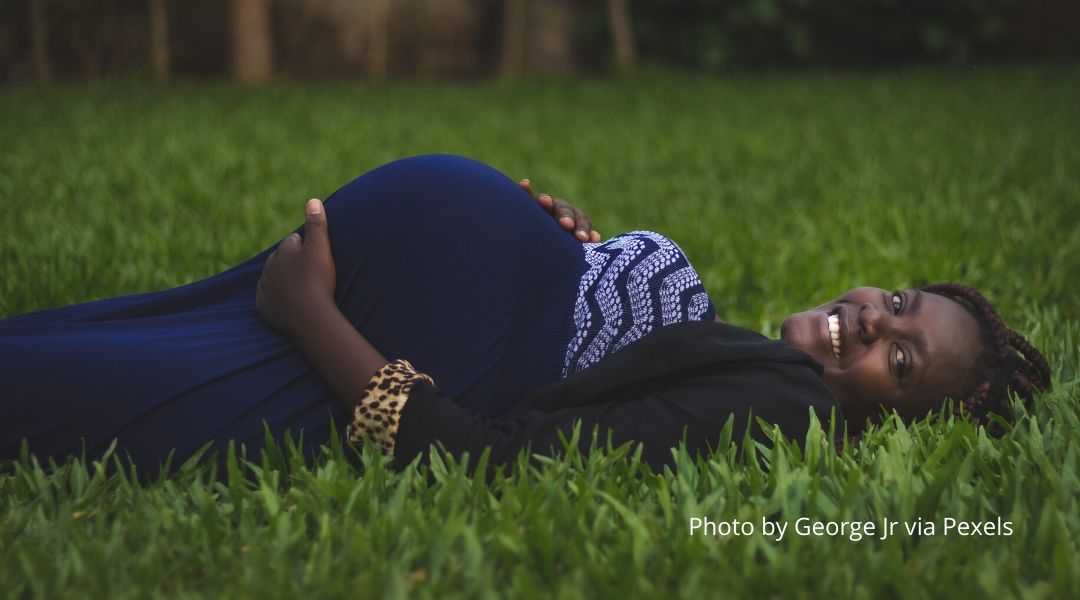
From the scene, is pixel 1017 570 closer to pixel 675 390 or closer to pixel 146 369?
pixel 675 390

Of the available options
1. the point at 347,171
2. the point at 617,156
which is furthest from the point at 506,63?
the point at 347,171

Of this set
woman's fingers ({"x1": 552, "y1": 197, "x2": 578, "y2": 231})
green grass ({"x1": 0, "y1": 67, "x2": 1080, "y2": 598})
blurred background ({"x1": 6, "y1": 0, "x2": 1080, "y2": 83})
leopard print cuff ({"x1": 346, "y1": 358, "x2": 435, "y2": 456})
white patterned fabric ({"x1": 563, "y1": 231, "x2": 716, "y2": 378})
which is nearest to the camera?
green grass ({"x1": 0, "y1": 67, "x2": 1080, "y2": 598})

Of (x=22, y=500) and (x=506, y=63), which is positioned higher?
(x=506, y=63)

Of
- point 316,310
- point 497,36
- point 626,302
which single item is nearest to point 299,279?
point 316,310

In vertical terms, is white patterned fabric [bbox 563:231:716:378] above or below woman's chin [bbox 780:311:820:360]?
above

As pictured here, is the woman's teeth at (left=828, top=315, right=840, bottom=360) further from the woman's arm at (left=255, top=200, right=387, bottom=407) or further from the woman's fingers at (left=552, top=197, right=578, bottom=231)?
the woman's arm at (left=255, top=200, right=387, bottom=407)

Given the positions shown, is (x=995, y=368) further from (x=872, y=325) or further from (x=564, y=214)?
(x=564, y=214)

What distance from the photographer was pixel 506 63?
522 inches

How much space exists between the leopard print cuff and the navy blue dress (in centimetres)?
13

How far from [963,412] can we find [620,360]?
0.81 metres

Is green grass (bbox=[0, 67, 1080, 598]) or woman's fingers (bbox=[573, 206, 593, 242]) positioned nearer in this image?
green grass (bbox=[0, 67, 1080, 598])

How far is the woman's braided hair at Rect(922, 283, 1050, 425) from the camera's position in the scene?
2209 mm

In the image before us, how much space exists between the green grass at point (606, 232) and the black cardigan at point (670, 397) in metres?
0.07

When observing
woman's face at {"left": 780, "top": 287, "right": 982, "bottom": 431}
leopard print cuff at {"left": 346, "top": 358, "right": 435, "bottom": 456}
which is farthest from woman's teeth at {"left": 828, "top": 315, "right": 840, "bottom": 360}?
leopard print cuff at {"left": 346, "top": 358, "right": 435, "bottom": 456}
